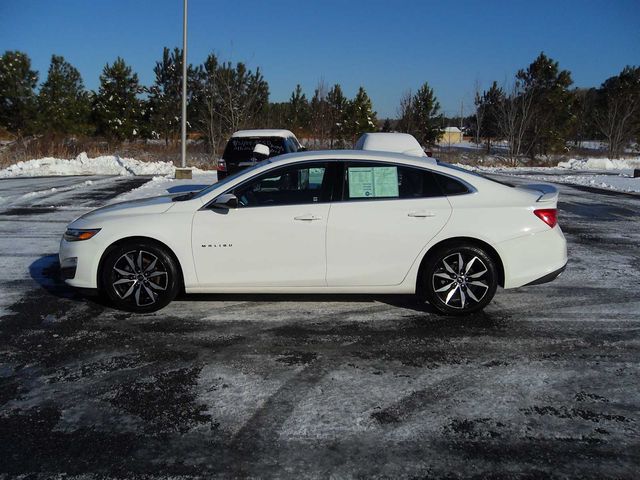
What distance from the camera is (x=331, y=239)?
16.9 feet

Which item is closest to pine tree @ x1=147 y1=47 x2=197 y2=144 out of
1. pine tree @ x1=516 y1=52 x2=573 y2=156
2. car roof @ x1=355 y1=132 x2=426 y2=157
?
pine tree @ x1=516 y1=52 x2=573 y2=156

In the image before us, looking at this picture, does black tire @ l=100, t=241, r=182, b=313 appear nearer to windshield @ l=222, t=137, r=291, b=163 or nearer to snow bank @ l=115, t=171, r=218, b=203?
windshield @ l=222, t=137, r=291, b=163

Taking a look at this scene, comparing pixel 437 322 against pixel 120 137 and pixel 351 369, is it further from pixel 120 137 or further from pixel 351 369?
pixel 120 137

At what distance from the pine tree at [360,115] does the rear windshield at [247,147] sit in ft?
107

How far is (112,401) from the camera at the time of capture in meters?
3.56

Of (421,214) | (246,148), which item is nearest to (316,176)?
(421,214)

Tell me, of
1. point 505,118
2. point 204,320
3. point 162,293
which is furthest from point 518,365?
point 505,118

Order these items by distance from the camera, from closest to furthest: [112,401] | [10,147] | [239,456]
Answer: [239,456], [112,401], [10,147]

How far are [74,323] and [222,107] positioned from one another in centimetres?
3254

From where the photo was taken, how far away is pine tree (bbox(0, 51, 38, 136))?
36438mm

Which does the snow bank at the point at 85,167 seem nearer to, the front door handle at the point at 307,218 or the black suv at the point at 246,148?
the black suv at the point at 246,148

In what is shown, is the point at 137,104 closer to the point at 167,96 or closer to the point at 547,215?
the point at 167,96

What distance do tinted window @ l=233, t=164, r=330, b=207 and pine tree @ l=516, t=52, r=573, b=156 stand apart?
123 feet

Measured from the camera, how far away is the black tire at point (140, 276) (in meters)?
5.25
